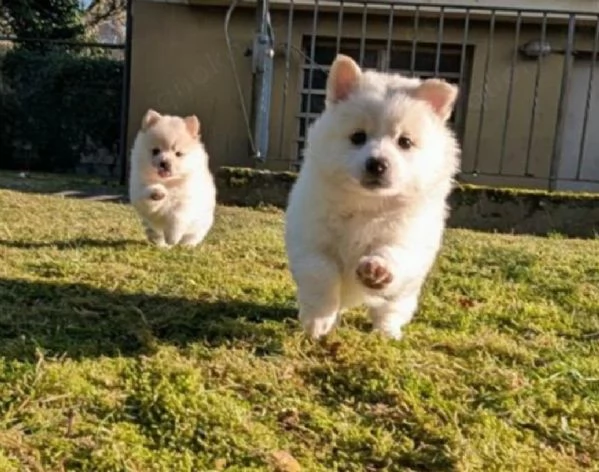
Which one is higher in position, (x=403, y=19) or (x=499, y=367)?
(x=403, y=19)

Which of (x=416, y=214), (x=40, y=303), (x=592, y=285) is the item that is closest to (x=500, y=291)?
(x=592, y=285)

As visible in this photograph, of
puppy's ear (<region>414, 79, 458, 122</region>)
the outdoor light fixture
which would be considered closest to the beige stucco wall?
the outdoor light fixture

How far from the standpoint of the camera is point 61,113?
1507 cm

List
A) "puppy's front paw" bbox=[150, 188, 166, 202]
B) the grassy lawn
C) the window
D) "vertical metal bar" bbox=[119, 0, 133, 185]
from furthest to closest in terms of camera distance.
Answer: "vertical metal bar" bbox=[119, 0, 133, 185]
the window
"puppy's front paw" bbox=[150, 188, 166, 202]
the grassy lawn

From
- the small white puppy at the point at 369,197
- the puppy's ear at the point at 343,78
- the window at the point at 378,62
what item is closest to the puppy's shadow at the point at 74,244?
the small white puppy at the point at 369,197

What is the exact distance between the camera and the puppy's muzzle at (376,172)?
275 centimetres

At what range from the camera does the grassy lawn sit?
1.95 metres

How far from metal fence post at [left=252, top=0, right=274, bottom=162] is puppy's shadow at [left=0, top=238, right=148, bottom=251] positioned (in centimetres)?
357

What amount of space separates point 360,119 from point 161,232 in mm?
2669

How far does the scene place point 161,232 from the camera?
526cm

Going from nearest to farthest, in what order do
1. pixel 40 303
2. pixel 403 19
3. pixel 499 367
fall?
pixel 499 367 → pixel 40 303 → pixel 403 19

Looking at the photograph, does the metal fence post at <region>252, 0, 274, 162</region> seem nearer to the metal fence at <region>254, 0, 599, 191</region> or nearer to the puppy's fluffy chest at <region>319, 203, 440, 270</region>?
the metal fence at <region>254, 0, 599, 191</region>

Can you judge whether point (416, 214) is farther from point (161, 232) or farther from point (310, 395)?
point (161, 232)

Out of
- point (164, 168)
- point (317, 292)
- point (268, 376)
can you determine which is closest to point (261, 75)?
point (164, 168)
